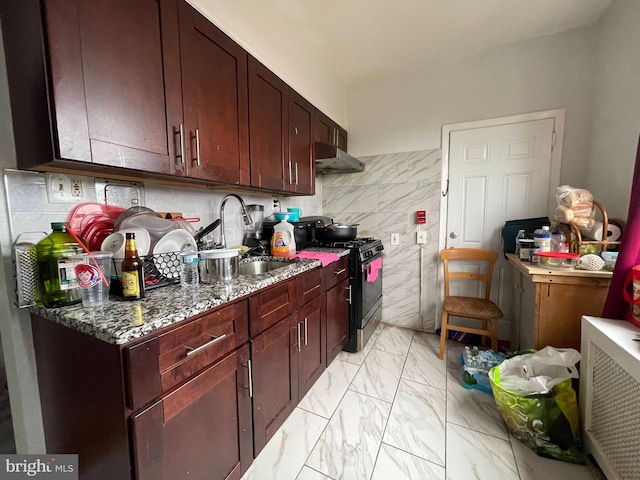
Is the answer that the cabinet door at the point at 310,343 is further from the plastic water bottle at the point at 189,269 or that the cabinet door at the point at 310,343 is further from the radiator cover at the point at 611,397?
the radiator cover at the point at 611,397

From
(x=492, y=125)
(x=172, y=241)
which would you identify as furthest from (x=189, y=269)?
(x=492, y=125)

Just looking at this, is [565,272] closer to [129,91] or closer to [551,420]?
[551,420]

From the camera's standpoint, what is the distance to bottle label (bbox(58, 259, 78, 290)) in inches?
30.4

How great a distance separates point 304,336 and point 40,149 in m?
1.33

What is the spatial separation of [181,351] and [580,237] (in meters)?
2.17

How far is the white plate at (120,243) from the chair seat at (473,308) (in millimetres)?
2024

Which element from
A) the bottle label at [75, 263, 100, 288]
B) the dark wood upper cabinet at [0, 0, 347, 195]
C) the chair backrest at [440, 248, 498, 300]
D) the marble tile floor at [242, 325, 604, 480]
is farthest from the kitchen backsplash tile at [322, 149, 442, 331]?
the bottle label at [75, 263, 100, 288]

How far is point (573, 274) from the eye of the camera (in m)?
1.33

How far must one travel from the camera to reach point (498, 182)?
7.02 ft

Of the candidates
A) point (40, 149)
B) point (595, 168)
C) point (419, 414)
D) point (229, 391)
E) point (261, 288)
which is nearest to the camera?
point (40, 149)

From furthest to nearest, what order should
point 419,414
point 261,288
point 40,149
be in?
point 419,414 → point 261,288 → point 40,149

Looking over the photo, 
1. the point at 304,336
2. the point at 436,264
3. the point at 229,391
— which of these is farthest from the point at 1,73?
the point at 436,264

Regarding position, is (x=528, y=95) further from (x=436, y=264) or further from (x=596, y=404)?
(x=596, y=404)

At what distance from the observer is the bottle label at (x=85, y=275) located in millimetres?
768
